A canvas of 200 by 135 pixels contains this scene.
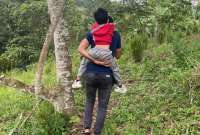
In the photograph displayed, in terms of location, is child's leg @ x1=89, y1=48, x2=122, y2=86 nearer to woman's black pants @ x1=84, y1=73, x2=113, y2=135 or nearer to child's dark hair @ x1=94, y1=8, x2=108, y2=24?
woman's black pants @ x1=84, y1=73, x2=113, y2=135

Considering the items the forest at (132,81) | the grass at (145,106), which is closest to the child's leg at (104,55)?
the forest at (132,81)

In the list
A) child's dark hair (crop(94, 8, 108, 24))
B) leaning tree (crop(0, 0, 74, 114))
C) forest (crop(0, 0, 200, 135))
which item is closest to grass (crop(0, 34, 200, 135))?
forest (crop(0, 0, 200, 135))

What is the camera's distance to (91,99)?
6.21 metres

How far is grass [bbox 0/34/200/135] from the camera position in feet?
20.7

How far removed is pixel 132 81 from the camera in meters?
8.79

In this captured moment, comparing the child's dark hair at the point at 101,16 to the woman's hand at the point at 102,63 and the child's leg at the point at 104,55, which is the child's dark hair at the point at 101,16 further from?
the woman's hand at the point at 102,63

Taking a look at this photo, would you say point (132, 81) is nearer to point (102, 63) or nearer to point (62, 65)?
point (62, 65)

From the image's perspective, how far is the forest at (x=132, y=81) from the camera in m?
6.42

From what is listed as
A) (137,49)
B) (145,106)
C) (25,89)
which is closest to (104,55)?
(145,106)

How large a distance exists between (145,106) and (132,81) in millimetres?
1742

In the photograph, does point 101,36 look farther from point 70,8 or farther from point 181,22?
point 70,8

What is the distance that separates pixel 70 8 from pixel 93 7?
28.2 inches

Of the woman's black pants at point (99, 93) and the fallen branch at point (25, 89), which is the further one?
the fallen branch at point (25, 89)

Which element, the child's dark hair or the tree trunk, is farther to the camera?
the tree trunk
